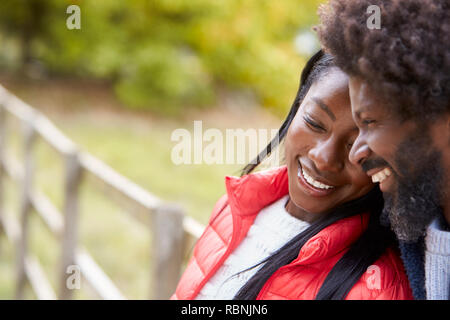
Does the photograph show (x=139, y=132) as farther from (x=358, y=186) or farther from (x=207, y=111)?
(x=358, y=186)

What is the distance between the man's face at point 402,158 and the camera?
Answer: 826mm

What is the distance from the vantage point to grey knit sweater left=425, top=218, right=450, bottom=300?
0.87 metres

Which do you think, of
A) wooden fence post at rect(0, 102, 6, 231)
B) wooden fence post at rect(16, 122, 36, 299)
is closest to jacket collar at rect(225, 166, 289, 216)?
wooden fence post at rect(16, 122, 36, 299)

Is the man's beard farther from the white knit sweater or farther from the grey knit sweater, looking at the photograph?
the white knit sweater

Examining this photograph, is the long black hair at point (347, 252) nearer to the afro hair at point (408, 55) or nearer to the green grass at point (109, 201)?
the afro hair at point (408, 55)

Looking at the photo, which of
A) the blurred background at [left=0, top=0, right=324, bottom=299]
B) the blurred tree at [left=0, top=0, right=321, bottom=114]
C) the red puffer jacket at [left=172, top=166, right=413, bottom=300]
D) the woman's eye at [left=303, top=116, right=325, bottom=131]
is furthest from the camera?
the blurred tree at [left=0, top=0, right=321, bottom=114]

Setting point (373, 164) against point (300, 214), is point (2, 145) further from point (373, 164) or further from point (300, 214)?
point (373, 164)

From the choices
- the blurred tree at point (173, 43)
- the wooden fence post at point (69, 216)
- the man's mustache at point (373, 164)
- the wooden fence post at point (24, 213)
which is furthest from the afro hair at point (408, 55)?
the blurred tree at point (173, 43)

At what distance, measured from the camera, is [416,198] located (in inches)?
34.3

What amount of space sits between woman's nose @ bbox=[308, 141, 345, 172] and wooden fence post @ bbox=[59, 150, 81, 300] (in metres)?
1.99

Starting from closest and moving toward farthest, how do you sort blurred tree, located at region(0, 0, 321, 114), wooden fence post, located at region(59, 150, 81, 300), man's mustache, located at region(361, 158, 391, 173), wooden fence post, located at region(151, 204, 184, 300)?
man's mustache, located at region(361, 158, 391, 173), wooden fence post, located at region(151, 204, 184, 300), wooden fence post, located at region(59, 150, 81, 300), blurred tree, located at region(0, 0, 321, 114)

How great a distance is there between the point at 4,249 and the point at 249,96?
671 cm
